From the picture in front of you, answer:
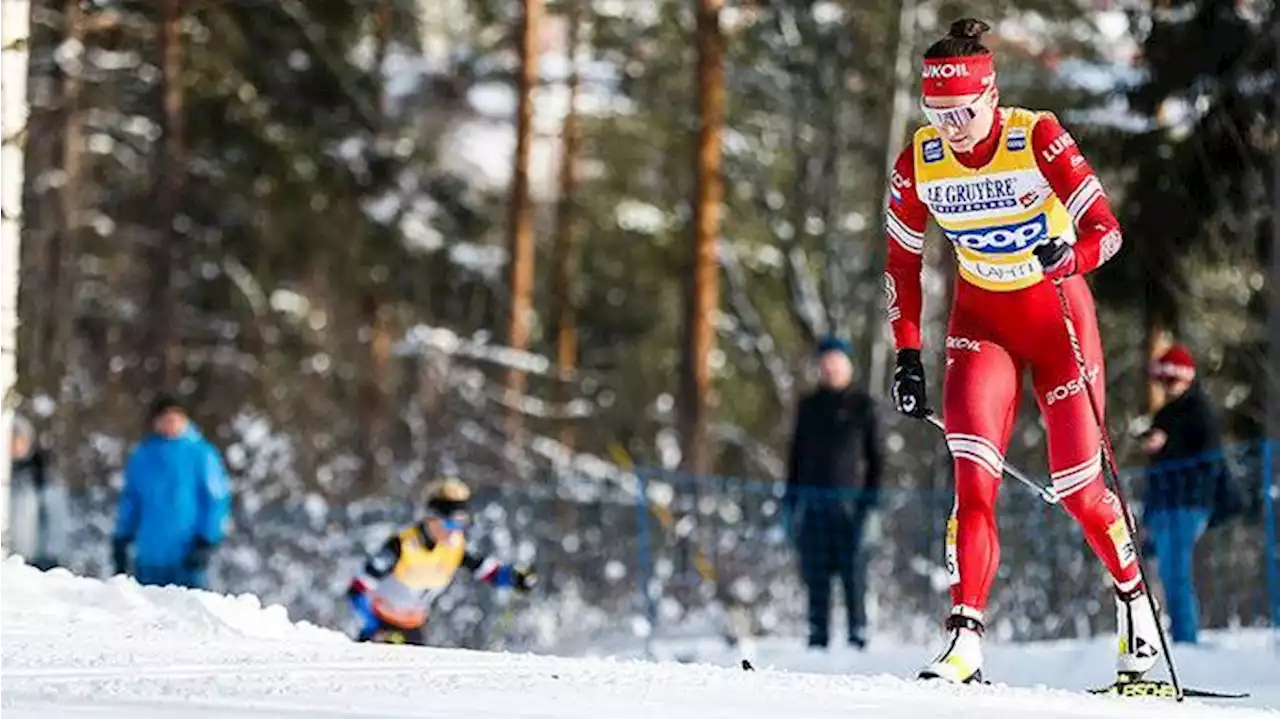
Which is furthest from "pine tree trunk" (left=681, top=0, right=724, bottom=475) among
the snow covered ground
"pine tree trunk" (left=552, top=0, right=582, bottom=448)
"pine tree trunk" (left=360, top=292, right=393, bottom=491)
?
the snow covered ground

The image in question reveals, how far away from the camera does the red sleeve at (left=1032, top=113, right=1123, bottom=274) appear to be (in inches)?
257

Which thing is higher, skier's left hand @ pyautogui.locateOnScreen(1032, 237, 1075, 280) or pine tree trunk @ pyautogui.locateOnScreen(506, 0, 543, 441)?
pine tree trunk @ pyautogui.locateOnScreen(506, 0, 543, 441)

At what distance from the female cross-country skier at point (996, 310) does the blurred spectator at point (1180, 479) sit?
395cm

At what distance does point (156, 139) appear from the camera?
2573cm

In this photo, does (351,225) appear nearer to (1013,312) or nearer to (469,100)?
(469,100)

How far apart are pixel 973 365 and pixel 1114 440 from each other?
12065 millimetres

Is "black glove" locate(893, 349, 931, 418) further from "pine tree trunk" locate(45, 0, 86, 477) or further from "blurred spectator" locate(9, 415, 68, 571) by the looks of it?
"pine tree trunk" locate(45, 0, 86, 477)

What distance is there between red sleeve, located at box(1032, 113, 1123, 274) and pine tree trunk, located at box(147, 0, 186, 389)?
18.8 metres

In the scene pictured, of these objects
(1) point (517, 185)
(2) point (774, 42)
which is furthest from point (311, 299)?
(2) point (774, 42)

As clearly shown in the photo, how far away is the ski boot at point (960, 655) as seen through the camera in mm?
6414

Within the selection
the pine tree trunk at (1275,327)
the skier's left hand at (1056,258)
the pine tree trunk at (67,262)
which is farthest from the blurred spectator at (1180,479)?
the pine tree trunk at (67,262)

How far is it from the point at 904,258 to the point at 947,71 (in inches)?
25.6

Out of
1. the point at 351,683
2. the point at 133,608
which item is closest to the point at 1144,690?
the point at 351,683

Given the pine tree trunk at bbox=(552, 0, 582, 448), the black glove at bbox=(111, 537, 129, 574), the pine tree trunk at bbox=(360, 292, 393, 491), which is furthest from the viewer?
the pine tree trunk at bbox=(552, 0, 582, 448)
